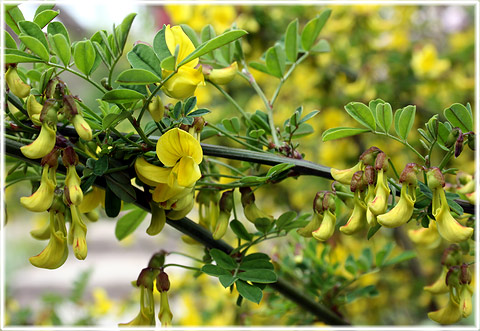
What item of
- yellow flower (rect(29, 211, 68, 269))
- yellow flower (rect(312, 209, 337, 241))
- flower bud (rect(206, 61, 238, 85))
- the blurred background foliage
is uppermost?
flower bud (rect(206, 61, 238, 85))

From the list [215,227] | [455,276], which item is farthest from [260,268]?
[455,276]

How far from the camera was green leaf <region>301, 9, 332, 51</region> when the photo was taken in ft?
1.81

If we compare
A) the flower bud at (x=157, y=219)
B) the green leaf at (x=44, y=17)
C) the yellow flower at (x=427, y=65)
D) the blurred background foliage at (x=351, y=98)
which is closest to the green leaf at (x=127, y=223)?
the flower bud at (x=157, y=219)

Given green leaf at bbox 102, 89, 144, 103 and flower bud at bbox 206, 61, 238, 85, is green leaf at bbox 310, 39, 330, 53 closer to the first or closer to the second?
flower bud at bbox 206, 61, 238, 85

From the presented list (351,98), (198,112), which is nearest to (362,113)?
(198,112)

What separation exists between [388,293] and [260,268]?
102 cm

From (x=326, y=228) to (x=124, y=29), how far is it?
0.70 feet

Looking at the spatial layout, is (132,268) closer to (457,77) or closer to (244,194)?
(457,77)

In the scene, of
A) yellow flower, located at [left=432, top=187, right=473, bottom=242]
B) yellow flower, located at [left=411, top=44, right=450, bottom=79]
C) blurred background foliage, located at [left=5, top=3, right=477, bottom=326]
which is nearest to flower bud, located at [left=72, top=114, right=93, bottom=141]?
yellow flower, located at [left=432, top=187, right=473, bottom=242]

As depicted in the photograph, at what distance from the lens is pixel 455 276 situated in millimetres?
436

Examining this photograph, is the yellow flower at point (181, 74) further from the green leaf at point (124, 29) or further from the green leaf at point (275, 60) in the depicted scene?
the green leaf at point (275, 60)

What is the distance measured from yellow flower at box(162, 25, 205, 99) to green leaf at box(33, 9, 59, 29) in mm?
88

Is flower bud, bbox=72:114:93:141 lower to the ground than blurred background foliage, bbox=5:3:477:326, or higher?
higher

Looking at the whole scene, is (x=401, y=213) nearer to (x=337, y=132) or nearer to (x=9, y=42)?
(x=337, y=132)
